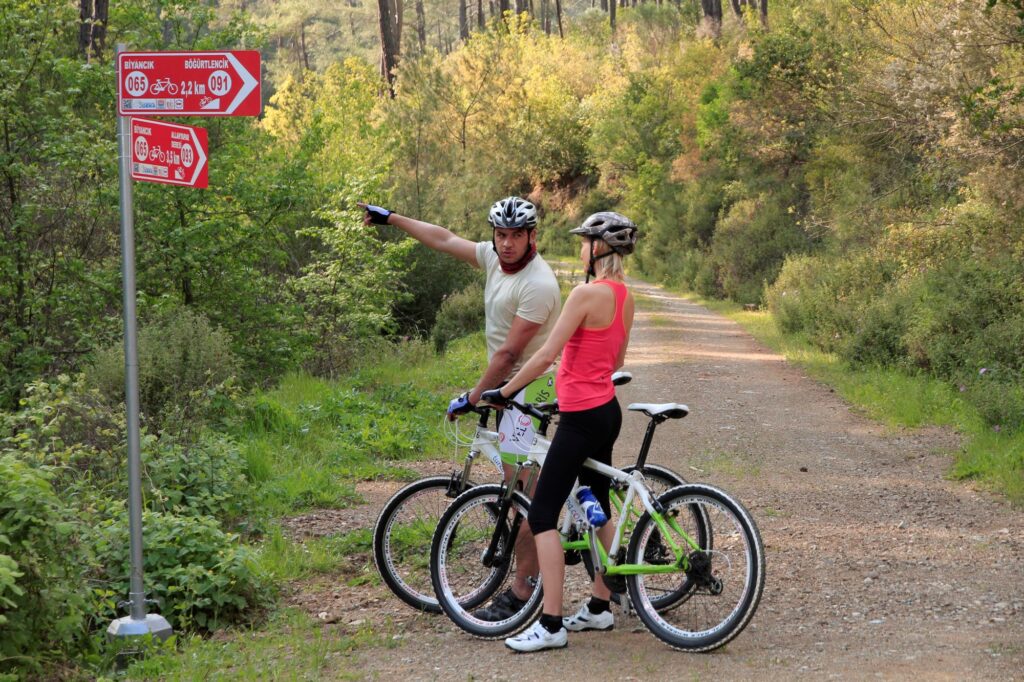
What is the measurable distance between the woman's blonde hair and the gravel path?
1743 mm

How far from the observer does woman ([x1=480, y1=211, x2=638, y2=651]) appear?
5.22 m

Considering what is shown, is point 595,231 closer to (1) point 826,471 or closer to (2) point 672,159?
(1) point 826,471

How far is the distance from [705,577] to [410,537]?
1.69m

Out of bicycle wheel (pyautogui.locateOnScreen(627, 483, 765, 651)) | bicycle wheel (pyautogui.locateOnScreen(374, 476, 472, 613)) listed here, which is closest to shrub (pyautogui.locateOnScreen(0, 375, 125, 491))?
bicycle wheel (pyautogui.locateOnScreen(374, 476, 472, 613))

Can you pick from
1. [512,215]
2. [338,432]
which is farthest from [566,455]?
[338,432]

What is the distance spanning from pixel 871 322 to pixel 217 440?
389 inches

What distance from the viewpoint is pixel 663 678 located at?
497 cm

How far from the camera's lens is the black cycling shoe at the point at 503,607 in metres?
5.63

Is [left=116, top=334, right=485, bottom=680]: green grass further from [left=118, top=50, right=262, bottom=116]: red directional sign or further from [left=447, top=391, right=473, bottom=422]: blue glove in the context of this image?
[left=118, top=50, right=262, bottom=116]: red directional sign

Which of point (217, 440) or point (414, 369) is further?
point (414, 369)

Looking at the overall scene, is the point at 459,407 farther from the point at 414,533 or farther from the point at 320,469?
the point at 320,469

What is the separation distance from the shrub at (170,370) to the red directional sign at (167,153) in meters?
3.52

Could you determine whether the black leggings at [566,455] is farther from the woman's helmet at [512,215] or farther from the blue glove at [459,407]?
the woman's helmet at [512,215]

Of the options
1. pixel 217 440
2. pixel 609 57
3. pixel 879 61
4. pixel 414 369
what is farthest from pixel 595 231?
pixel 609 57
